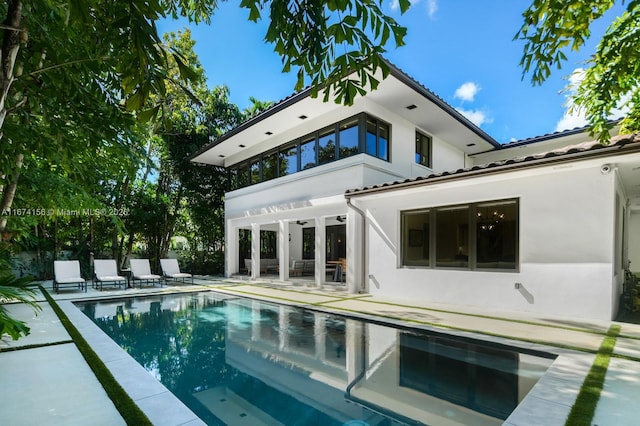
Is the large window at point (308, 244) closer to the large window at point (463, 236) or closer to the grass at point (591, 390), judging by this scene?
the large window at point (463, 236)

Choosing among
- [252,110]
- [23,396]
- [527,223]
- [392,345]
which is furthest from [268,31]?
[252,110]

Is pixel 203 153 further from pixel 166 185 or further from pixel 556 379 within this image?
pixel 556 379

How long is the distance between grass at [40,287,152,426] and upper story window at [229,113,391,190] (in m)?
9.91

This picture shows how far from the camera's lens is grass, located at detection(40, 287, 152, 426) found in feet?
11.2

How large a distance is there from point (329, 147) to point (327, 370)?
9989 mm

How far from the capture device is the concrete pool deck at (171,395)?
354cm

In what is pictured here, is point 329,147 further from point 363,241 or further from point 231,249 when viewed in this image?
point 231,249

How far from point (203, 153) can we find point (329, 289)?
36.3 ft

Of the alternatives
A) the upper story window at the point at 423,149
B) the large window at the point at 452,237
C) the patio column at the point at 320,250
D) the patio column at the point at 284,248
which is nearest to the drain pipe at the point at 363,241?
the patio column at the point at 320,250

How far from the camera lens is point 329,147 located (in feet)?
45.8

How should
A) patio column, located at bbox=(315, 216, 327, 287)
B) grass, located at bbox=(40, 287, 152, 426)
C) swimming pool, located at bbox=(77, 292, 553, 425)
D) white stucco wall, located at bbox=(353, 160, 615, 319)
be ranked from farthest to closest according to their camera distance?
patio column, located at bbox=(315, 216, 327, 287) → white stucco wall, located at bbox=(353, 160, 615, 319) → swimming pool, located at bbox=(77, 292, 553, 425) → grass, located at bbox=(40, 287, 152, 426)

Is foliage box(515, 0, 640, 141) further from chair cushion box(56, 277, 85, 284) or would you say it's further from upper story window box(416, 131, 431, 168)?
chair cushion box(56, 277, 85, 284)

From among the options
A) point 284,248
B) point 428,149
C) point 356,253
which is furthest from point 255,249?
point 428,149

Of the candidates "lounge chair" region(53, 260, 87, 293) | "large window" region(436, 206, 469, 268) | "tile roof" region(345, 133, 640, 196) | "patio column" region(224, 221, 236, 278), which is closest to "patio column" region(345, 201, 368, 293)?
"tile roof" region(345, 133, 640, 196)
